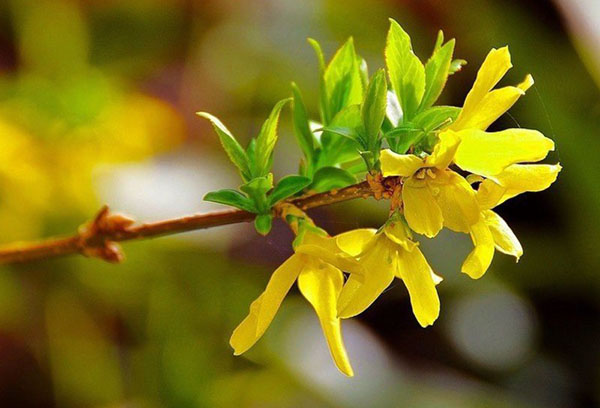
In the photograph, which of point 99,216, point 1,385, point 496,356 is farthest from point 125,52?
point 99,216

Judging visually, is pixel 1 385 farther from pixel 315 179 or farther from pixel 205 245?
pixel 315 179

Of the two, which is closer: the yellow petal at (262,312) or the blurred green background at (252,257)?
the yellow petal at (262,312)

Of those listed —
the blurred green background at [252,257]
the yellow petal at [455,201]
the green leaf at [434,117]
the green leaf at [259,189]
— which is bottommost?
the blurred green background at [252,257]

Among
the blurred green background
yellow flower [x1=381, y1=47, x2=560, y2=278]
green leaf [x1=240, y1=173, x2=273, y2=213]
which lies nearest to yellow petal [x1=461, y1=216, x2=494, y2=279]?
yellow flower [x1=381, y1=47, x2=560, y2=278]

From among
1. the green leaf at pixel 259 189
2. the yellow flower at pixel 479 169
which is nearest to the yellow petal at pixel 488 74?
the yellow flower at pixel 479 169

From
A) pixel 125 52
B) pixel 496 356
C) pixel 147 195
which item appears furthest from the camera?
pixel 125 52

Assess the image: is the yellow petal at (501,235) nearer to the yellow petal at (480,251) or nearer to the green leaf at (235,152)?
the yellow petal at (480,251)

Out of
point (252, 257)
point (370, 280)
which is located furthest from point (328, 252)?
point (252, 257)
